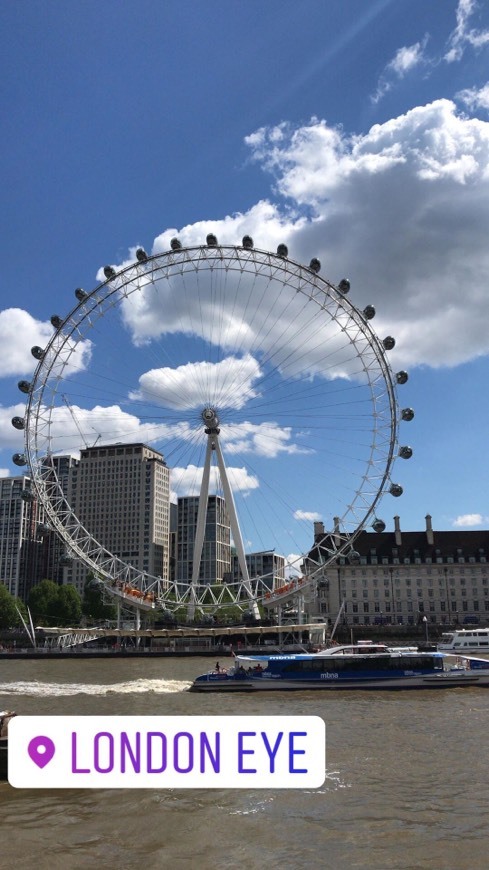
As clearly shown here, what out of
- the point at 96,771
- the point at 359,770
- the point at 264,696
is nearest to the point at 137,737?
the point at 96,771

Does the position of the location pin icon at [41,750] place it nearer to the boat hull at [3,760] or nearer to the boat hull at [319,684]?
the boat hull at [3,760]

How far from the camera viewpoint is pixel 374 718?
100 feet

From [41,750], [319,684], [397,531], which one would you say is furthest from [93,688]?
[397,531]

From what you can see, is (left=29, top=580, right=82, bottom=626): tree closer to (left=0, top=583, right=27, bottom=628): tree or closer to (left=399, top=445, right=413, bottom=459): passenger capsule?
(left=0, top=583, right=27, bottom=628): tree

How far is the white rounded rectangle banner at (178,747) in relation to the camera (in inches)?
493

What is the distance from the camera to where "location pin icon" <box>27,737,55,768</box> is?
13.0 metres

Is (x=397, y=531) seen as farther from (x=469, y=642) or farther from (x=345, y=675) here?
(x=345, y=675)

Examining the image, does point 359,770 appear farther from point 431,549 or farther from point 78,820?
point 431,549

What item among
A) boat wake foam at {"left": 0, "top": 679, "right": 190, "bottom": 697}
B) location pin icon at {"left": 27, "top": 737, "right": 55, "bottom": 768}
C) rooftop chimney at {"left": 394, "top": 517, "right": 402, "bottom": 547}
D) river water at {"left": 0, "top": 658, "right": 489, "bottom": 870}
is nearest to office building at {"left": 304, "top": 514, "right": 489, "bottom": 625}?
rooftop chimney at {"left": 394, "top": 517, "right": 402, "bottom": 547}

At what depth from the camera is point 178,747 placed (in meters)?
12.5

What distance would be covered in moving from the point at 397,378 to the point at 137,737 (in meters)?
59.3

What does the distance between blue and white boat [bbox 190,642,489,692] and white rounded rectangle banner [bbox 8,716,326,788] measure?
28055mm

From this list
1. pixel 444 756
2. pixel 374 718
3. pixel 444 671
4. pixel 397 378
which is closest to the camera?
pixel 444 756

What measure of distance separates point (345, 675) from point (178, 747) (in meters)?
30.7
